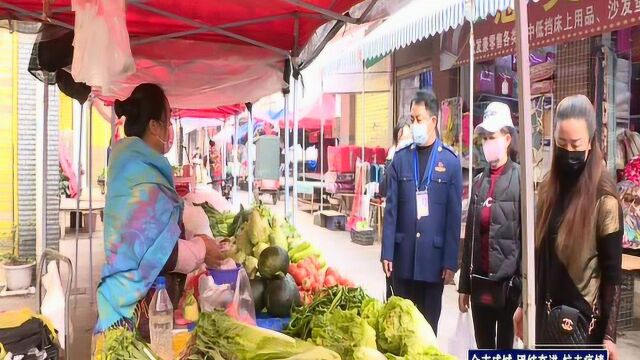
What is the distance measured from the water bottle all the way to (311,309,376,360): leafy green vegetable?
568 mm

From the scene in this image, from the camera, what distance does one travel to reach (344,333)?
6.28 ft

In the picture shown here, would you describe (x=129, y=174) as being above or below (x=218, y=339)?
above

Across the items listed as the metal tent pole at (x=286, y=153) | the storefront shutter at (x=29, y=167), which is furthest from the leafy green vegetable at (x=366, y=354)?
the storefront shutter at (x=29, y=167)

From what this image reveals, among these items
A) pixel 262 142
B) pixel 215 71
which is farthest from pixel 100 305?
pixel 262 142

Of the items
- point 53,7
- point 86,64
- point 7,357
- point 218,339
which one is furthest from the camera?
point 53,7

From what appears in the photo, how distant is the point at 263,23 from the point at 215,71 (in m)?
0.97

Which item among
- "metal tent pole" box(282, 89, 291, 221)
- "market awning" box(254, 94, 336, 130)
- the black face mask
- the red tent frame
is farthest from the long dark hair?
"market awning" box(254, 94, 336, 130)

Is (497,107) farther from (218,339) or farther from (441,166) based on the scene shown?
(218,339)

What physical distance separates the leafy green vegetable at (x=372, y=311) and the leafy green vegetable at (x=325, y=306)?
0.04 m

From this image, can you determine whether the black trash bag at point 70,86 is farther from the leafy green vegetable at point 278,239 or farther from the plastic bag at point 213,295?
the plastic bag at point 213,295

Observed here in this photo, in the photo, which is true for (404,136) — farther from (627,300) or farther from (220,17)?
A: (220,17)

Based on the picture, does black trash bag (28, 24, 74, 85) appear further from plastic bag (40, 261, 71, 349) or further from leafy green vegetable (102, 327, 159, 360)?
leafy green vegetable (102, 327, 159, 360)

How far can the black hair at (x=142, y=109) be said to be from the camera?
2551 millimetres

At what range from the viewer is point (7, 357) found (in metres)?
1.99
